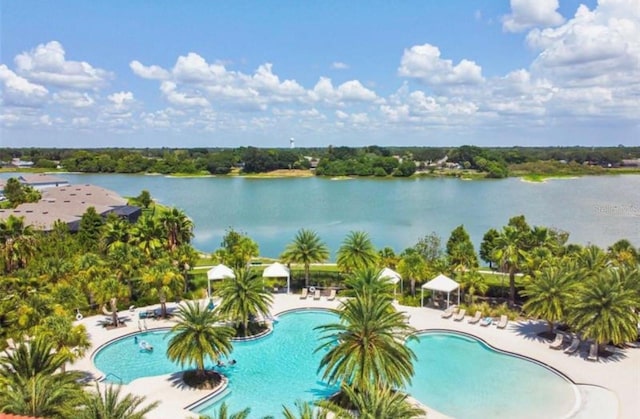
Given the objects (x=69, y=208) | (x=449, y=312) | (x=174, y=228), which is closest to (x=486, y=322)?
(x=449, y=312)

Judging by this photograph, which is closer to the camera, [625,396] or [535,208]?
[625,396]

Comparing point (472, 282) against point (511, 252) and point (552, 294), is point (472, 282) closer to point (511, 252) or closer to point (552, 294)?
point (511, 252)

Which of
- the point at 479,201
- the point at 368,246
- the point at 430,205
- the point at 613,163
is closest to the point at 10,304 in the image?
the point at 368,246

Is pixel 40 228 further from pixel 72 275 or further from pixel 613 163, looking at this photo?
pixel 613 163

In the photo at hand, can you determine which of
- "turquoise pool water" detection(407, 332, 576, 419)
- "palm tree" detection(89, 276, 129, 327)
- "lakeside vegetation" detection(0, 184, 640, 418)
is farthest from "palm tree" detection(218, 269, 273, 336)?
"turquoise pool water" detection(407, 332, 576, 419)

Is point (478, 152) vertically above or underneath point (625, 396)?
above

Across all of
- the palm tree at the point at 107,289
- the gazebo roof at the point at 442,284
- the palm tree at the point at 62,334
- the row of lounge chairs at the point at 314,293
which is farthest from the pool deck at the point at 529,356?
the row of lounge chairs at the point at 314,293
